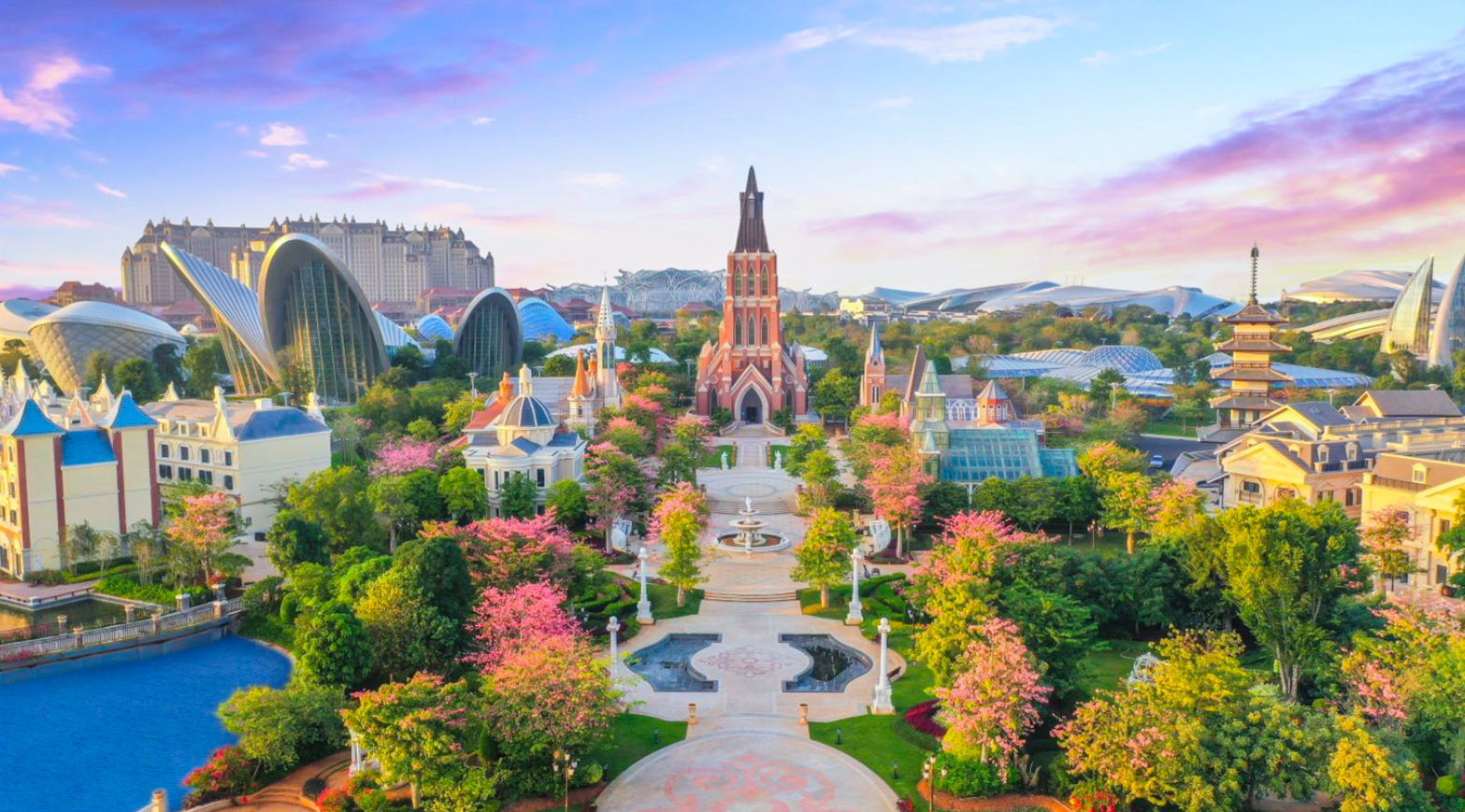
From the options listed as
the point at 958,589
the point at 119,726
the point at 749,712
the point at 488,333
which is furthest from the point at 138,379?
the point at 958,589

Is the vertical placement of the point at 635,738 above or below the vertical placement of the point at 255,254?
below

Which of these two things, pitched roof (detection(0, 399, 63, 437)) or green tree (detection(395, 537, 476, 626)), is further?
pitched roof (detection(0, 399, 63, 437))

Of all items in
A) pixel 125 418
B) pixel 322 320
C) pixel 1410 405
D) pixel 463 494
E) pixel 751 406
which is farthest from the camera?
pixel 751 406

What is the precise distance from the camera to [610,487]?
39.2 m

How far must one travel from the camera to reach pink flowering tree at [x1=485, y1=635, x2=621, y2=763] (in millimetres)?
19891

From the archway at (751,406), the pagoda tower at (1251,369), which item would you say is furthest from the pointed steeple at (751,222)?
the pagoda tower at (1251,369)

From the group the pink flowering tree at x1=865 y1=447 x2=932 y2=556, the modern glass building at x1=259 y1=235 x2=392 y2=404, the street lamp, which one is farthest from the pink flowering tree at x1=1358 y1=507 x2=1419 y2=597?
the modern glass building at x1=259 y1=235 x2=392 y2=404

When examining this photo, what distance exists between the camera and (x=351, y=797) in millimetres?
19984

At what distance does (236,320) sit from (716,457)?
36952mm

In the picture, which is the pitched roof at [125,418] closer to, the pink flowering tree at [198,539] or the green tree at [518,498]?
the pink flowering tree at [198,539]

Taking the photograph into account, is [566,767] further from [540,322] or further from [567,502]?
[540,322]

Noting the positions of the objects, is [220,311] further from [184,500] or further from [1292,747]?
[1292,747]

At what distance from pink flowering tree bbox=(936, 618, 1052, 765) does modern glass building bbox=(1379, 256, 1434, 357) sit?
8799 centimetres

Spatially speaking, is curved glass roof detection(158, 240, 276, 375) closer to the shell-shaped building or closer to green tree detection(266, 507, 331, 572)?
the shell-shaped building
